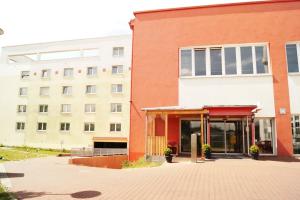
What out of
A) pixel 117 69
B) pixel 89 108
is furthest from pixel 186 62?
pixel 89 108

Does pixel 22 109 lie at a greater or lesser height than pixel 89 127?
greater

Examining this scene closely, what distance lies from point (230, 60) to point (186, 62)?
9.93 feet

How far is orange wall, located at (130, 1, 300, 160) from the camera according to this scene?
17469 mm

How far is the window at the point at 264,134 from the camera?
56.3ft

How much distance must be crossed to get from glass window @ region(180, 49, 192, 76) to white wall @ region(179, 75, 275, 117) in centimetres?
55

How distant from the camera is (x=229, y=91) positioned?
1764 centimetres

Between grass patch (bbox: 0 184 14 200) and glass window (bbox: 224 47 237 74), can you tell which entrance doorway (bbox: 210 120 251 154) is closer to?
glass window (bbox: 224 47 237 74)

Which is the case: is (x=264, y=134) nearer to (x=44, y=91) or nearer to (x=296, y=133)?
(x=296, y=133)

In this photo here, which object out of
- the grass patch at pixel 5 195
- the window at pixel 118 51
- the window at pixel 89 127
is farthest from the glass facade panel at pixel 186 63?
the window at pixel 89 127

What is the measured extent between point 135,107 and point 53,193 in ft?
36.4

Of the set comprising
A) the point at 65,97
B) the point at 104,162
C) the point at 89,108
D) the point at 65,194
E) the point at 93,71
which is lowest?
the point at 104,162

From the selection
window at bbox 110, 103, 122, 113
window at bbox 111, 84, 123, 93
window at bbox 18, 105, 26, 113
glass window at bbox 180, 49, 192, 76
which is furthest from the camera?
window at bbox 18, 105, 26, 113

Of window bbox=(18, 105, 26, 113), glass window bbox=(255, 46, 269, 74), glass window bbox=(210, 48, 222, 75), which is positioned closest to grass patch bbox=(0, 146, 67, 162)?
window bbox=(18, 105, 26, 113)

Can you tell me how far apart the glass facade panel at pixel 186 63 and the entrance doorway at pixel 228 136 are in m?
3.95
